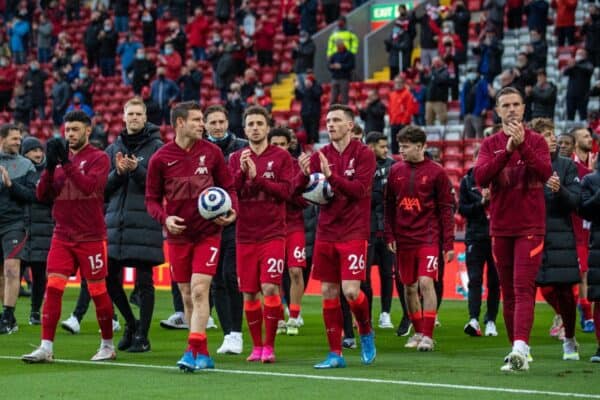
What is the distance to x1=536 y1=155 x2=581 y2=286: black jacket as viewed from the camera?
12531 millimetres

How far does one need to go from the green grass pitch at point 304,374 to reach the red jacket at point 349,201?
1123mm

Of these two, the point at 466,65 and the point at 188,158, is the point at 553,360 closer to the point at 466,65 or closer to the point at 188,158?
the point at 188,158

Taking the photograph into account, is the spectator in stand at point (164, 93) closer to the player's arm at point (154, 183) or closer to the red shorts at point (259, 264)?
the red shorts at point (259, 264)

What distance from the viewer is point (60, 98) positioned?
35906 mm

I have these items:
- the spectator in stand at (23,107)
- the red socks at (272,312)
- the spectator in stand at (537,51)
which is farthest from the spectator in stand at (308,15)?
the red socks at (272,312)

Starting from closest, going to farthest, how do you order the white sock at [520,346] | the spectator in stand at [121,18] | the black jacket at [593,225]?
the white sock at [520,346] < the black jacket at [593,225] < the spectator in stand at [121,18]

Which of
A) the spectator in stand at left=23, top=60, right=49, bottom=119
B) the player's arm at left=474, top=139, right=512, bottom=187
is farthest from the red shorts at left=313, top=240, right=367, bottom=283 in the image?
the spectator in stand at left=23, top=60, right=49, bottom=119

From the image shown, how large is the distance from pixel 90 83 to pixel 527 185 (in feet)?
84.4

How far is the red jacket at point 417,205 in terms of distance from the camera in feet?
45.3

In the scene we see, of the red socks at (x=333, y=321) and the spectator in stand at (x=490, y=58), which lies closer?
the red socks at (x=333, y=321)

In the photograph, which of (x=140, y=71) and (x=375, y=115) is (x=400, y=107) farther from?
(x=140, y=71)

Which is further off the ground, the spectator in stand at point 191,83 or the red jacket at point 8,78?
the red jacket at point 8,78

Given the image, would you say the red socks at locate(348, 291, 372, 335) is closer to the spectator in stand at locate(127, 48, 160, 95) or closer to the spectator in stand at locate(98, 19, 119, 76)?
the spectator in stand at locate(127, 48, 160, 95)

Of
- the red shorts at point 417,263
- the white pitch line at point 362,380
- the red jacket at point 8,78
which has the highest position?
the red jacket at point 8,78
